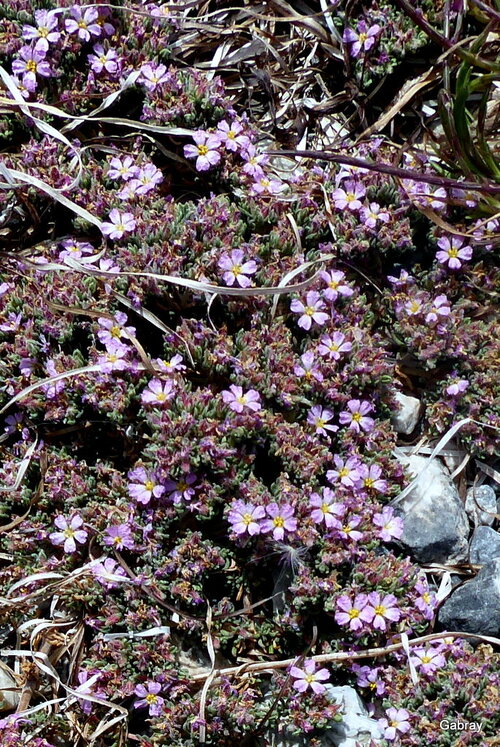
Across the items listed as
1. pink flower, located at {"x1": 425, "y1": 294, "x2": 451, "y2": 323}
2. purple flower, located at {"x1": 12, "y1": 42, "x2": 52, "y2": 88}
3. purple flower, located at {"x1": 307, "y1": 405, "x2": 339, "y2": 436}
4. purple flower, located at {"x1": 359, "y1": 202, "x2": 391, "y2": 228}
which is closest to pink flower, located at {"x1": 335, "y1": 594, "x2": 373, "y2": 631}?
purple flower, located at {"x1": 307, "y1": 405, "x2": 339, "y2": 436}

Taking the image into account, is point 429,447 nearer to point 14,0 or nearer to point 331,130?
point 331,130

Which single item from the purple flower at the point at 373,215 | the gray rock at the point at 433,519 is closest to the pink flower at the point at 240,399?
the gray rock at the point at 433,519

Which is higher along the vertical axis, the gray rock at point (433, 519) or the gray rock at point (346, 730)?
the gray rock at point (433, 519)

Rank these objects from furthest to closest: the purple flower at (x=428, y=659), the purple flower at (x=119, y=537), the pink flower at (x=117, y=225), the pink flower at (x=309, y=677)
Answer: the pink flower at (x=117, y=225), the purple flower at (x=119, y=537), the purple flower at (x=428, y=659), the pink flower at (x=309, y=677)

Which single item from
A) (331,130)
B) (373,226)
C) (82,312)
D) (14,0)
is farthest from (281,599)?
(14,0)

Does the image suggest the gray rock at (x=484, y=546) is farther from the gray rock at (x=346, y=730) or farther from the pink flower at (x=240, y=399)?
the pink flower at (x=240, y=399)

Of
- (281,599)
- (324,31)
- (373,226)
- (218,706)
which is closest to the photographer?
(218,706)

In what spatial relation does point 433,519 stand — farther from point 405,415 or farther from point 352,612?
point 352,612

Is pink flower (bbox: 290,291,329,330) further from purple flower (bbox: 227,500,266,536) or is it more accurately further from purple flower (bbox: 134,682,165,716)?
purple flower (bbox: 134,682,165,716)
